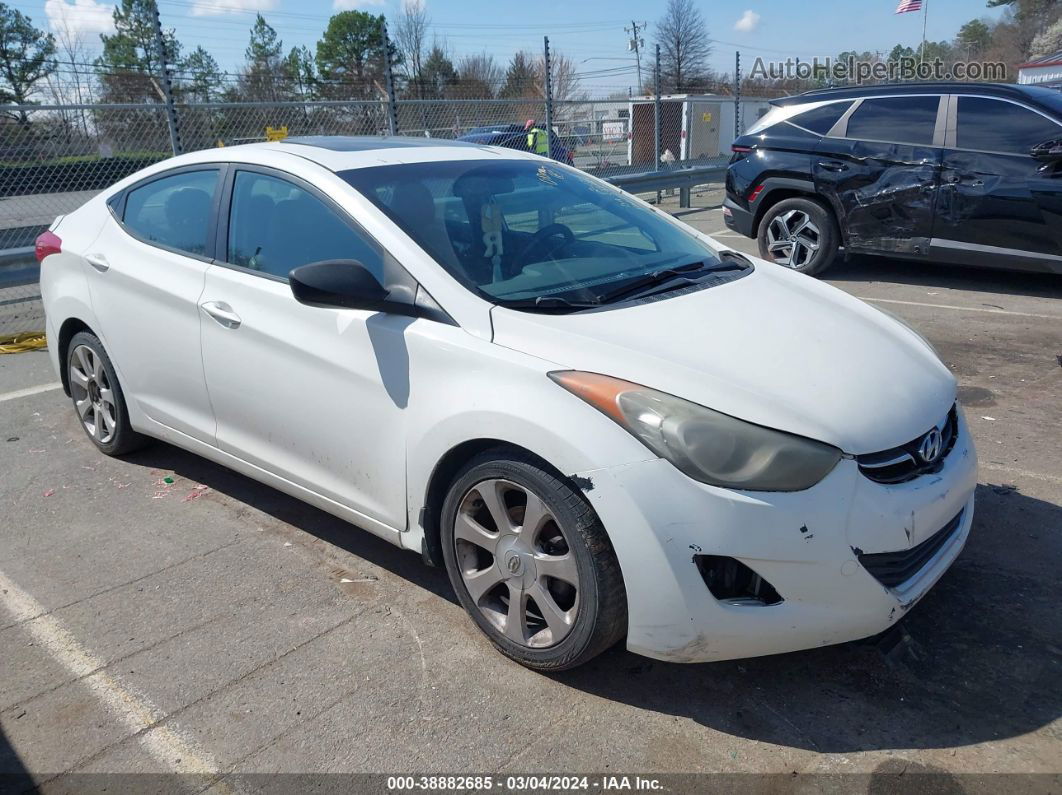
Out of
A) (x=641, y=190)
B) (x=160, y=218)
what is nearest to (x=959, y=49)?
(x=641, y=190)

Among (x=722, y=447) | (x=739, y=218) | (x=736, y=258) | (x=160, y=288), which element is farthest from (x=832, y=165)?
(x=722, y=447)

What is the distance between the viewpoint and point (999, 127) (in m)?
7.46

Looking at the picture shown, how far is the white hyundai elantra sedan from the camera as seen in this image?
2512 millimetres

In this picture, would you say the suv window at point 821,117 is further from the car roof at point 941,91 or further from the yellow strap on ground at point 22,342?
the yellow strap on ground at point 22,342

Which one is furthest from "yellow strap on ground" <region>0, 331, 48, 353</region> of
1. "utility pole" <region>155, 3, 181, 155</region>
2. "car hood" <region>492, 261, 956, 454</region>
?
"car hood" <region>492, 261, 956, 454</region>

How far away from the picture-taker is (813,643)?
102 inches

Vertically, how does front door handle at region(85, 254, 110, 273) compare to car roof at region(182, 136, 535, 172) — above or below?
below

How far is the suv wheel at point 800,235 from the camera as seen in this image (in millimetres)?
8531

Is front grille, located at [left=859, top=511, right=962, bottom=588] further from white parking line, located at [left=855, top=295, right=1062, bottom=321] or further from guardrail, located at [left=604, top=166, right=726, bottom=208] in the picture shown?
guardrail, located at [left=604, top=166, right=726, bottom=208]

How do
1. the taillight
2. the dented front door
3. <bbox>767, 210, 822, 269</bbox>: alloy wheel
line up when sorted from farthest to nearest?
1. <bbox>767, 210, 822, 269</bbox>: alloy wheel
2. the dented front door
3. the taillight

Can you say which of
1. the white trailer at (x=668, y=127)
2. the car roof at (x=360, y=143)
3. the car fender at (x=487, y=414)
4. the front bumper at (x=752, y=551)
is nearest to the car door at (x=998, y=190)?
the car roof at (x=360, y=143)

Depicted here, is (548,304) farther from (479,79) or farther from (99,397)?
(479,79)

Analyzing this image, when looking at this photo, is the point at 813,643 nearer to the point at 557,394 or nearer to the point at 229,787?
the point at 557,394

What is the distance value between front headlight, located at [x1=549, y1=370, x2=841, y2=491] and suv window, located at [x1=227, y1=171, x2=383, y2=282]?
118 centimetres
